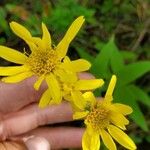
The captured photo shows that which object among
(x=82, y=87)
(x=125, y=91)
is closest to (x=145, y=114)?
(x=125, y=91)

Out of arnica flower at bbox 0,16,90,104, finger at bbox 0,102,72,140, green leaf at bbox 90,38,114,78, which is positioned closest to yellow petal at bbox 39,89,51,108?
arnica flower at bbox 0,16,90,104

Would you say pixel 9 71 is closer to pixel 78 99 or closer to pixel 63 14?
pixel 78 99

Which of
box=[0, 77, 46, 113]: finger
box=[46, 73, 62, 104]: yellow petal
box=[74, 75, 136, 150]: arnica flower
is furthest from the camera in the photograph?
box=[0, 77, 46, 113]: finger

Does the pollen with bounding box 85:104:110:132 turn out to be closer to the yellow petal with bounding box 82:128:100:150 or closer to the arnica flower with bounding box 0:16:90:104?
the yellow petal with bounding box 82:128:100:150

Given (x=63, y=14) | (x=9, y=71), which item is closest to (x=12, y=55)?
(x=9, y=71)

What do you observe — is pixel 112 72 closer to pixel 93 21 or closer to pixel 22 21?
pixel 93 21

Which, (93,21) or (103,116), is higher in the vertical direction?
(93,21)
